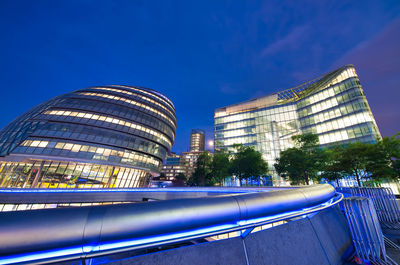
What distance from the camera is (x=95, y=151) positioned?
32781 mm

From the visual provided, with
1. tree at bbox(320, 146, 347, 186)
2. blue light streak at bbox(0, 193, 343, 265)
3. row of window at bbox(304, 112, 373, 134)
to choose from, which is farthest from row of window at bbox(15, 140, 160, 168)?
row of window at bbox(304, 112, 373, 134)

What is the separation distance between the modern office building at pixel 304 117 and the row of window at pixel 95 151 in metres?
31.2

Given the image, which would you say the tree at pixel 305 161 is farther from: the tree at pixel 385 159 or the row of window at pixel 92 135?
the row of window at pixel 92 135

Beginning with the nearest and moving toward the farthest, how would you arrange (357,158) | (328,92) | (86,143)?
(357,158) → (86,143) → (328,92)

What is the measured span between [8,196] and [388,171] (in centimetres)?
4220

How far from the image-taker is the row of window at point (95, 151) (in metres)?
29.8

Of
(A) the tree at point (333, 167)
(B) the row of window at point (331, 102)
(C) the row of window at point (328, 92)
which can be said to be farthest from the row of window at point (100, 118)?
(C) the row of window at point (328, 92)

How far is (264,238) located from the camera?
2.65 metres

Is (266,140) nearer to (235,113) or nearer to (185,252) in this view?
(235,113)

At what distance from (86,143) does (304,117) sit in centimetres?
5979

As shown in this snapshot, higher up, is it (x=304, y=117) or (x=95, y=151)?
(x=304, y=117)

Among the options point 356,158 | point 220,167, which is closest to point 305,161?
point 356,158

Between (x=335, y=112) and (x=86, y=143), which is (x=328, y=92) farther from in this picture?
(x=86, y=143)

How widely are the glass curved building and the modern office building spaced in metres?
29.0
